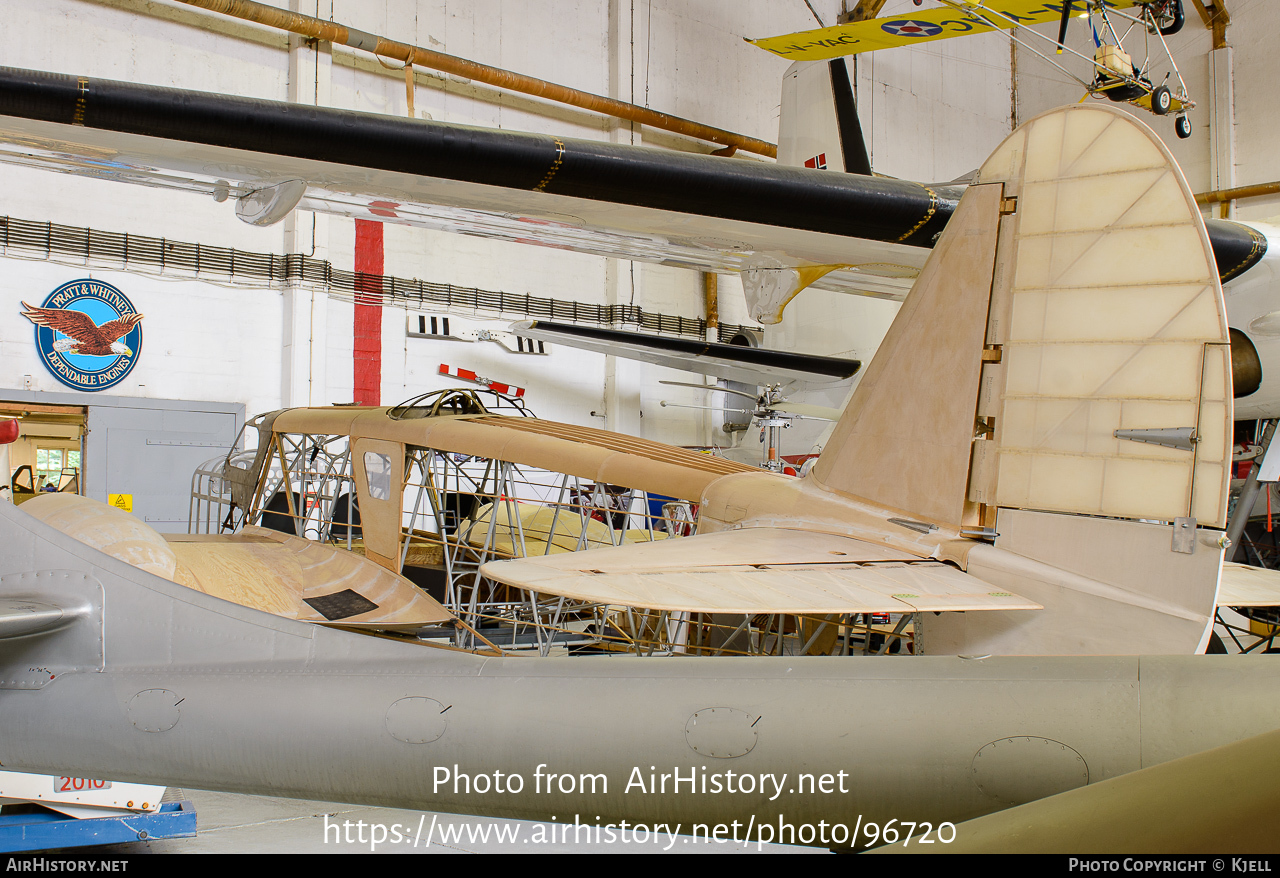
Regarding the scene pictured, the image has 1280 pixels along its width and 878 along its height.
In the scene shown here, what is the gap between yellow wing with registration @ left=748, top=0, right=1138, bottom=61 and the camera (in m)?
14.0

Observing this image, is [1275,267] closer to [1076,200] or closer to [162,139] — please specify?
[1076,200]

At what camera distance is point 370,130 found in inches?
230

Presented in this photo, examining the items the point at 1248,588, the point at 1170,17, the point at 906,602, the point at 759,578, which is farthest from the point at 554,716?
the point at 1170,17

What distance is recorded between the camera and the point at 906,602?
2.93 meters

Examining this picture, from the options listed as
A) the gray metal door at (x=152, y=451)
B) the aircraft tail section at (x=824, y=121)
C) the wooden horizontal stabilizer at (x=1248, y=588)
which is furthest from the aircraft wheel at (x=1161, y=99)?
the gray metal door at (x=152, y=451)

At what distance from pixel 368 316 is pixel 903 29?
1051 centimetres

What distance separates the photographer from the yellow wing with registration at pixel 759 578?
8.75 ft

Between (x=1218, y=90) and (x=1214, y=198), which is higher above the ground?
(x=1218, y=90)

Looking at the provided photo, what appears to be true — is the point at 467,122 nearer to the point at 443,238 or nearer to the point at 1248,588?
the point at 443,238

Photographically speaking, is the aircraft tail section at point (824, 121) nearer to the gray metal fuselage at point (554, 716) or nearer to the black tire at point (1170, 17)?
the black tire at point (1170, 17)

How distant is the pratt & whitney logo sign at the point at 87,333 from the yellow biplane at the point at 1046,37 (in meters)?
11.6
